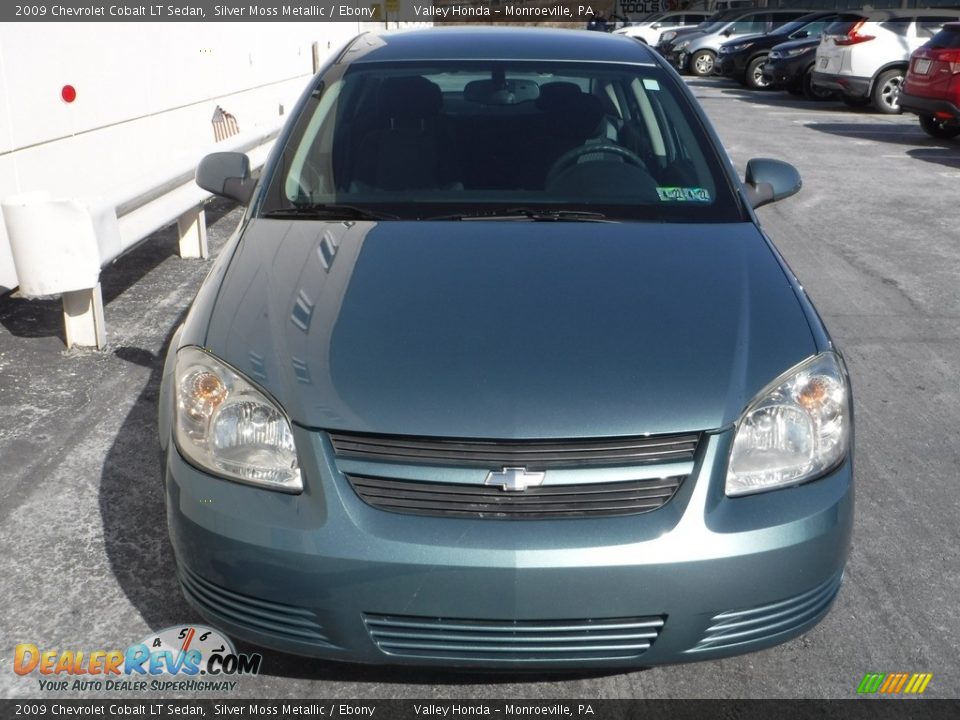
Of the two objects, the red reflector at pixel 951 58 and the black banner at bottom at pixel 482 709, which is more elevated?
the red reflector at pixel 951 58

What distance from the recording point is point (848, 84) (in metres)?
17.3

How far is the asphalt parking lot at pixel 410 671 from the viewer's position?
2.79 m

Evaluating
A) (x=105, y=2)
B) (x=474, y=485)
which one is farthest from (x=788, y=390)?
(x=105, y=2)

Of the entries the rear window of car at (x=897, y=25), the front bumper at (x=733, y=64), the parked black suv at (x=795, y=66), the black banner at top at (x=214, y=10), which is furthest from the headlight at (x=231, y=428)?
the front bumper at (x=733, y=64)

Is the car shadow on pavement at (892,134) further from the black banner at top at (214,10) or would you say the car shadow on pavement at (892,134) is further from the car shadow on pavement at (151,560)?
the car shadow on pavement at (151,560)

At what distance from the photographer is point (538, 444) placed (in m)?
2.34

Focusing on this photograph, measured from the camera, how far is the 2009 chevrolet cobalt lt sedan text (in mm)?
2289

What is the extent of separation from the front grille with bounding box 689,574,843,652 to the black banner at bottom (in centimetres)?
33

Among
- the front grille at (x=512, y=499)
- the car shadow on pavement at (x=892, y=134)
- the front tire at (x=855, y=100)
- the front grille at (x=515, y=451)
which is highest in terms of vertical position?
the front grille at (x=515, y=451)

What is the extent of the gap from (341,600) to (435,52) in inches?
95.4

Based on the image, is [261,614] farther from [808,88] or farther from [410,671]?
[808,88]

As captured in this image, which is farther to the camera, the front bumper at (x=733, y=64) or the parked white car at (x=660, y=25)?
the parked white car at (x=660, y=25)

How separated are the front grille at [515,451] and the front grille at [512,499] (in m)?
0.05

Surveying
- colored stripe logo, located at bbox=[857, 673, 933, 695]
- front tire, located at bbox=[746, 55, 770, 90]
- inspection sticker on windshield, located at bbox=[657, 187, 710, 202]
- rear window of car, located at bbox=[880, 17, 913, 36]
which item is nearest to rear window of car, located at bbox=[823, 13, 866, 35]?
rear window of car, located at bbox=[880, 17, 913, 36]
